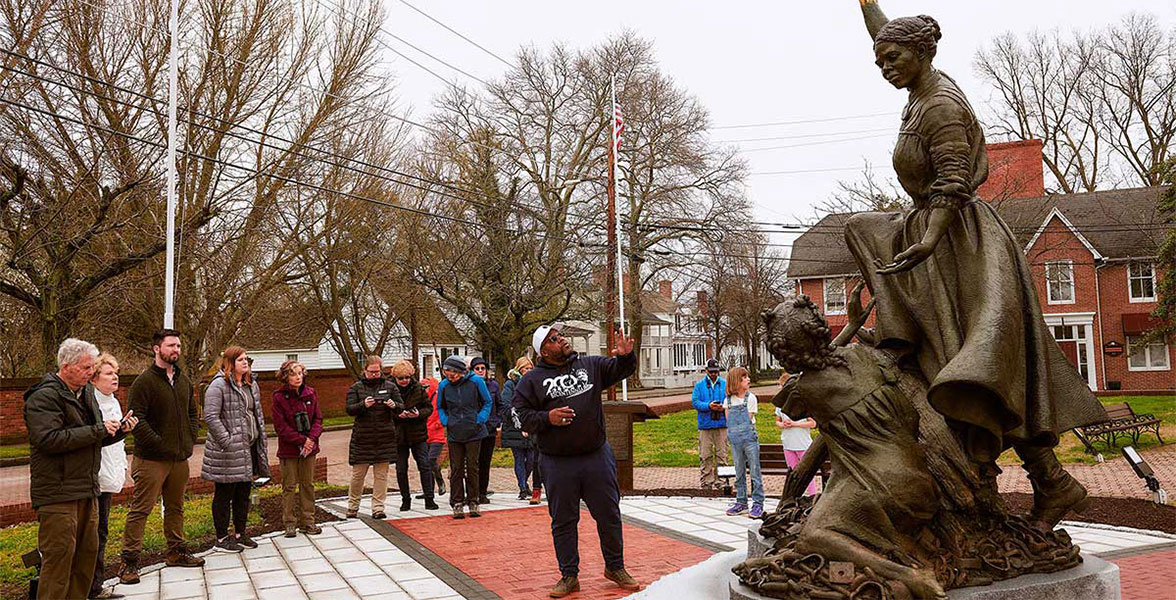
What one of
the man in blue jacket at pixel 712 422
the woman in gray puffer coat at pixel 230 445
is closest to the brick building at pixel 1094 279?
the man in blue jacket at pixel 712 422

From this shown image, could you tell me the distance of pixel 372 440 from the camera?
34.4ft

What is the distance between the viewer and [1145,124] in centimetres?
3459

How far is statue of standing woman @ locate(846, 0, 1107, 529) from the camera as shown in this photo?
3811 millimetres

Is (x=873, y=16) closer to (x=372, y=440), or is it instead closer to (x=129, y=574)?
(x=129, y=574)

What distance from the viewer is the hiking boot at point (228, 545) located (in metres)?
8.42

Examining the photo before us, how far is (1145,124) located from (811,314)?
37.4m

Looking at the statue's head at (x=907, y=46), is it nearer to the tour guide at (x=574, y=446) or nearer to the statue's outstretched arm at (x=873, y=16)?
the statue's outstretched arm at (x=873, y=16)

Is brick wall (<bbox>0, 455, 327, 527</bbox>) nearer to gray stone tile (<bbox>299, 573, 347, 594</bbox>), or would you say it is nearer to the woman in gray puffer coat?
the woman in gray puffer coat

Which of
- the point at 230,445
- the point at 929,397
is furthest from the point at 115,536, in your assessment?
the point at 929,397

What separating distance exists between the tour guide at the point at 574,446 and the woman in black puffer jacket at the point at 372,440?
4468 mm

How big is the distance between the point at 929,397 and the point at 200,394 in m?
23.8

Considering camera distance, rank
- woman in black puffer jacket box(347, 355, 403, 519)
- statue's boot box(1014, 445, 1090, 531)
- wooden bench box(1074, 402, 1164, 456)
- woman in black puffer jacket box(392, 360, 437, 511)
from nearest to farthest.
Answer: statue's boot box(1014, 445, 1090, 531) → woman in black puffer jacket box(347, 355, 403, 519) → woman in black puffer jacket box(392, 360, 437, 511) → wooden bench box(1074, 402, 1164, 456)

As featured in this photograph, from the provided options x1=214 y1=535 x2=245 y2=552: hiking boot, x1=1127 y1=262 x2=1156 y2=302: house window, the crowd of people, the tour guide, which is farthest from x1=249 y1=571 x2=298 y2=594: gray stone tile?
x1=1127 y1=262 x2=1156 y2=302: house window

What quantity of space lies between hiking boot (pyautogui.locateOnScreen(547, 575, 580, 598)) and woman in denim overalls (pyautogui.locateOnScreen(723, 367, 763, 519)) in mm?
4115
